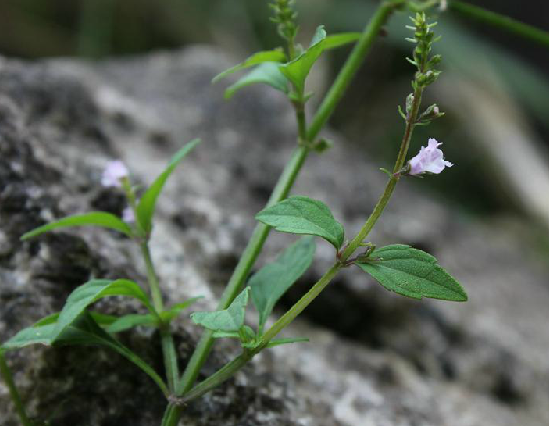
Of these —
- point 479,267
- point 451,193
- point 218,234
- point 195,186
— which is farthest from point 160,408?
point 451,193

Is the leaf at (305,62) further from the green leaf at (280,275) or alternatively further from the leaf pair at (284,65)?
the green leaf at (280,275)

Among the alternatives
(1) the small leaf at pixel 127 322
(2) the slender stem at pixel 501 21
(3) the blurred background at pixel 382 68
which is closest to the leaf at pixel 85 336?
(1) the small leaf at pixel 127 322

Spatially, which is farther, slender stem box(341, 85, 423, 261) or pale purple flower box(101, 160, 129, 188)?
pale purple flower box(101, 160, 129, 188)

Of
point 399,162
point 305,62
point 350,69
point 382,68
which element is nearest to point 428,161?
point 399,162

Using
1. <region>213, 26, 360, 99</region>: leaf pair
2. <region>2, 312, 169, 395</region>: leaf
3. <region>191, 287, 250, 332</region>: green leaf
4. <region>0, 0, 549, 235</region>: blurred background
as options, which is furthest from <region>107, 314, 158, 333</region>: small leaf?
<region>0, 0, 549, 235</region>: blurred background

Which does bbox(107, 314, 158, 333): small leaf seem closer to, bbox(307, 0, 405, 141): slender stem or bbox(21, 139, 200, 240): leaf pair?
bbox(21, 139, 200, 240): leaf pair

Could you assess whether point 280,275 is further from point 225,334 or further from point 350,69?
point 350,69
